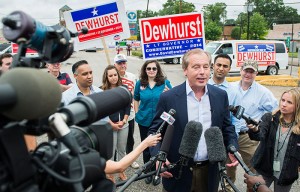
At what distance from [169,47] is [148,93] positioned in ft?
5.01

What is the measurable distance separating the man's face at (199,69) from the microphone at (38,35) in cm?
150

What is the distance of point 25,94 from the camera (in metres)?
0.79

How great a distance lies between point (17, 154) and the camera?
0.86 meters

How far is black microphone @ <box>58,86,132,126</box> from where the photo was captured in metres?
1.02

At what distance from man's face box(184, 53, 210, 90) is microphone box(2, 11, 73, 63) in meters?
1.50

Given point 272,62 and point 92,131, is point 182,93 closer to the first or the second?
point 92,131

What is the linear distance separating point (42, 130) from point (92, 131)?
0.28 metres

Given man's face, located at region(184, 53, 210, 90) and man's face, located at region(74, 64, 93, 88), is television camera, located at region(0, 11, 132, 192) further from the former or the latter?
man's face, located at region(74, 64, 93, 88)

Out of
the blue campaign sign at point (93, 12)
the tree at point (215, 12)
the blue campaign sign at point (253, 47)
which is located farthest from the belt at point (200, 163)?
the tree at point (215, 12)

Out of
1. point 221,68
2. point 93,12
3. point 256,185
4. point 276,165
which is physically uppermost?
point 93,12

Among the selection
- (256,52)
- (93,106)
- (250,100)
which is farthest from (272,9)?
(93,106)

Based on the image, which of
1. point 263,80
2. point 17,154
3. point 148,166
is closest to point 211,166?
point 148,166

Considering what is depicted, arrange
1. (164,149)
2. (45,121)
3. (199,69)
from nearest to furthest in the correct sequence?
(45,121)
(164,149)
(199,69)

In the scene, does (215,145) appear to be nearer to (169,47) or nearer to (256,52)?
(169,47)
